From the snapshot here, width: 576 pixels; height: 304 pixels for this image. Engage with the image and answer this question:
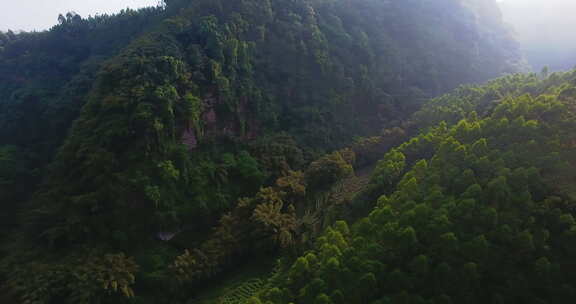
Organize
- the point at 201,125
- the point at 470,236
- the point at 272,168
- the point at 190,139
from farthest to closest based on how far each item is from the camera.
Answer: the point at 201,125 → the point at 272,168 → the point at 190,139 → the point at 470,236

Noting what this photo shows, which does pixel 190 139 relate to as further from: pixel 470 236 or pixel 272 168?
pixel 470 236

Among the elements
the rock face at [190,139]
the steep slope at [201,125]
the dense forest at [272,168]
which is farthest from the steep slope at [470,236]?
the rock face at [190,139]

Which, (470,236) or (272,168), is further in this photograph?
(272,168)

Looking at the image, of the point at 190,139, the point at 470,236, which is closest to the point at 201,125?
the point at 190,139

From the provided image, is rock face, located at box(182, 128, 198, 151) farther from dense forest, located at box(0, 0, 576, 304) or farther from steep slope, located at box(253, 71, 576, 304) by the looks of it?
steep slope, located at box(253, 71, 576, 304)

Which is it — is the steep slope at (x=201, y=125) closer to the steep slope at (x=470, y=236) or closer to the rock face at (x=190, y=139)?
the rock face at (x=190, y=139)

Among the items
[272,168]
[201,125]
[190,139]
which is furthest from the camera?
[201,125]

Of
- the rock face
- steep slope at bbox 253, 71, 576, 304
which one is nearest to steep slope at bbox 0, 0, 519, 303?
the rock face

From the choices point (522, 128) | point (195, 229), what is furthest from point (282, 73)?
point (522, 128)
